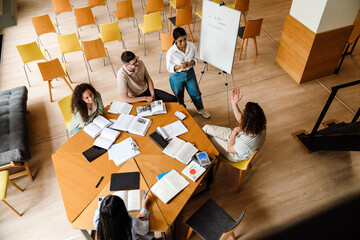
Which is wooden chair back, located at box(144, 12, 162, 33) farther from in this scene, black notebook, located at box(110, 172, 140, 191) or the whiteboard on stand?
black notebook, located at box(110, 172, 140, 191)

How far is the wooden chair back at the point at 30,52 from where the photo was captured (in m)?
5.05

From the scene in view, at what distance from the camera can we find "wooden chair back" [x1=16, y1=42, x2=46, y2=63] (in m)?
5.05

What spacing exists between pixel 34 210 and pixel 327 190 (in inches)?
153

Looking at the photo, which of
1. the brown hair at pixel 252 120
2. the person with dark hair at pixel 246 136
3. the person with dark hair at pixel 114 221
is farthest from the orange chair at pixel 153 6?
the person with dark hair at pixel 114 221

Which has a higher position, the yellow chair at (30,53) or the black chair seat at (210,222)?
the yellow chair at (30,53)

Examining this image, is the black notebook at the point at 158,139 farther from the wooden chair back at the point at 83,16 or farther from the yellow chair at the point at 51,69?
the wooden chair back at the point at 83,16

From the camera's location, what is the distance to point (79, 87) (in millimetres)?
3291

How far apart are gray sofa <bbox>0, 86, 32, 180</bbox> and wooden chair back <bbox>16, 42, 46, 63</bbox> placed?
0.69 metres

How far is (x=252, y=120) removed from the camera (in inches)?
112

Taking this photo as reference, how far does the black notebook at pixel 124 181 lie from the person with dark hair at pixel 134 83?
3.94 feet

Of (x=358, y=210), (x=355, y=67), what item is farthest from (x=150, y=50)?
(x=358, y=210)

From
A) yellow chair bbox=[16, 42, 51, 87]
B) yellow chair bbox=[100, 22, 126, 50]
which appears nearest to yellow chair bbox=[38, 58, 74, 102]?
yellow chair bbox=[16, 42, 51, 87]

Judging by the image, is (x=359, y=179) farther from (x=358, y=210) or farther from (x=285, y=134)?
(x=358, y=210)

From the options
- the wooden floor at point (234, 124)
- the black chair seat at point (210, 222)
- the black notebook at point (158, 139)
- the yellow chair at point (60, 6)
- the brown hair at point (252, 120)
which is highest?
the brown hair at point (252, 120)
